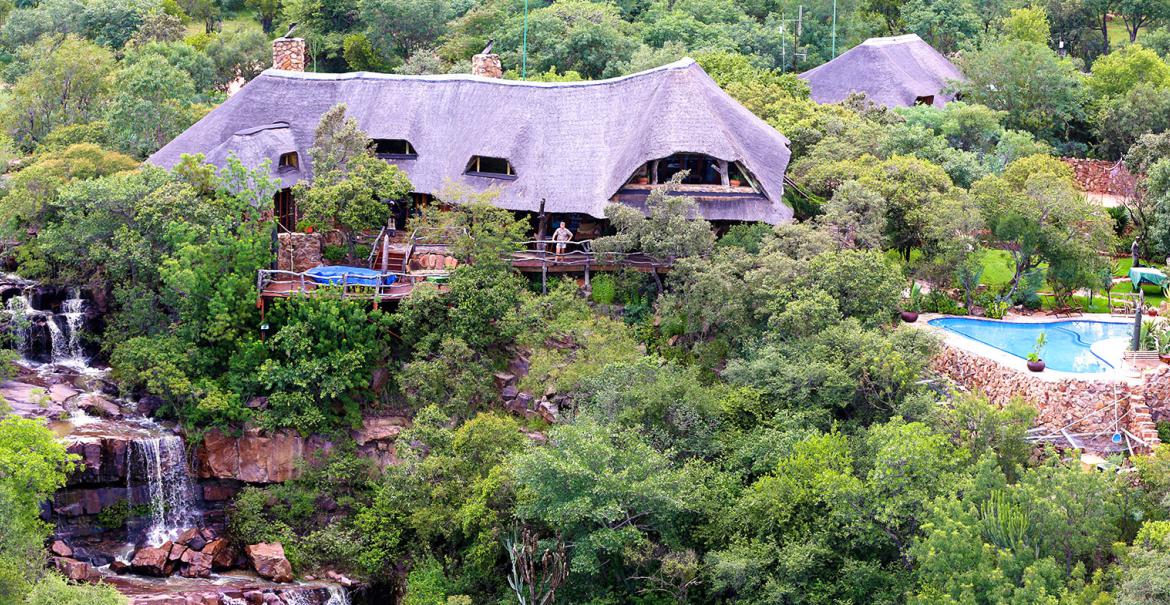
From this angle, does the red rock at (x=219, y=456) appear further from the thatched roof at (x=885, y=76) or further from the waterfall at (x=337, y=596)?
the thatched roof at (x=885, y=76)

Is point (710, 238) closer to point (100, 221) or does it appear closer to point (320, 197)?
point (320, 197)

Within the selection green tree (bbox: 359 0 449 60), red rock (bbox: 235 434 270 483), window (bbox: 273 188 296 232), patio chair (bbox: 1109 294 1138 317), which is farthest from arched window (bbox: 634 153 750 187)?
green tree (bbox: 359 0 449 60)

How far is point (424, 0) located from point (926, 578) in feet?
147

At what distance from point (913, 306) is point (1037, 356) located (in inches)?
216

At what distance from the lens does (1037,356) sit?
3969 cm

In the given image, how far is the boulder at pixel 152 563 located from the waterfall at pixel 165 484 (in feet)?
3.90

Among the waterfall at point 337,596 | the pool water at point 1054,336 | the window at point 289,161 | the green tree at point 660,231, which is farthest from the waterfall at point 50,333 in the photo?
the pool water at point 1054,336

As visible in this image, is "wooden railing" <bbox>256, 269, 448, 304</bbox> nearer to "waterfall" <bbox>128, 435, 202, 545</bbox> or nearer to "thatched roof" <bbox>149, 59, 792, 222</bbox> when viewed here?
"thatched roof" <bbox>149, 59, 792, 222</bbox>

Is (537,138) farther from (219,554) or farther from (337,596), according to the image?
(219,554)

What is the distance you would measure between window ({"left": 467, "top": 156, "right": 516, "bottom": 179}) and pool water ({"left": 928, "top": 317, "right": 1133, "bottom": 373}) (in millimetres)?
14498

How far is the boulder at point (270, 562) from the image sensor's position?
39.6 metres

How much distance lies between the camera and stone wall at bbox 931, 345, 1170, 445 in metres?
36.9

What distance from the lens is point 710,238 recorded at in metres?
44.2

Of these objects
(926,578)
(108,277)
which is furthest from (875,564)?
(108,277)
